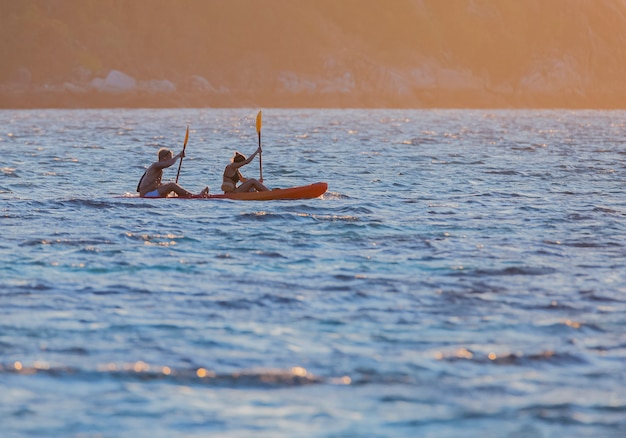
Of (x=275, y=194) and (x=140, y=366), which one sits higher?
(x=275, y=194)

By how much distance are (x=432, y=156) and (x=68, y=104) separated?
151107 mm

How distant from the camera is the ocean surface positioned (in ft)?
26.7

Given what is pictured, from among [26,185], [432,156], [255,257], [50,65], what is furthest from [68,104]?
[255,257]

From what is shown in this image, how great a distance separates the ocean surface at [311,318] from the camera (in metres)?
8.14

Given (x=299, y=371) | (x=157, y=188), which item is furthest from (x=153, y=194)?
(x=299, y=371)

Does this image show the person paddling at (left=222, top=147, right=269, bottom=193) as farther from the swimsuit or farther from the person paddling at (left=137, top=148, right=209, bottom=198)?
the swimsuit

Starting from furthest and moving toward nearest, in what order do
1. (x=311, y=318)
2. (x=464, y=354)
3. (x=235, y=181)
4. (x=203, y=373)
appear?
(x=235, y=181), (x=311, y=318), (x=464, y=354), (x=203, y=373)

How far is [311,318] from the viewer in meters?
11.0

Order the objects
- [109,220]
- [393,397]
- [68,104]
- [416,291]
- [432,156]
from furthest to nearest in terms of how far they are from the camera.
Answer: [68,104]
[432,156]
[109,220]
[416,291]
[393,397]

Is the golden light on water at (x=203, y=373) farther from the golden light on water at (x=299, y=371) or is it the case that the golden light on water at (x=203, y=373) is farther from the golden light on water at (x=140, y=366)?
the golden light on water at (x=299, y=371)

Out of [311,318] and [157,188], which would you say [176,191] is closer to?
[157,188]

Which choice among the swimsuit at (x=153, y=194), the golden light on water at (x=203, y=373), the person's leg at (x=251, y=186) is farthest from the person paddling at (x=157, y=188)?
the golden light on water at (x=203, y=373)

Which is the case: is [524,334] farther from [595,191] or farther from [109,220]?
[595,191]

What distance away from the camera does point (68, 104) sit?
18588cm
